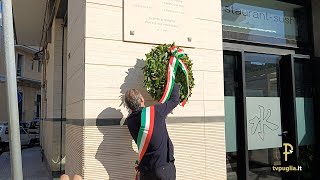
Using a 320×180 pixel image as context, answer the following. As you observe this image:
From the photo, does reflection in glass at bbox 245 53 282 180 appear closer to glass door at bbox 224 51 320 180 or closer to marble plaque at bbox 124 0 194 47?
glass door at bbox 224 51 320 180

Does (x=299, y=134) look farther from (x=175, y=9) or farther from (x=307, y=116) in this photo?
(x=175, y=9)

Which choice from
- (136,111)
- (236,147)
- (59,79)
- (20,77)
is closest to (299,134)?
(236,147)

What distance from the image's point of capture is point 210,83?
15.3 ft

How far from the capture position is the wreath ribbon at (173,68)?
148 inches

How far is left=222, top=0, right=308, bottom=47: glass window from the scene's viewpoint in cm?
564

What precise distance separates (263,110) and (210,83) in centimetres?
153

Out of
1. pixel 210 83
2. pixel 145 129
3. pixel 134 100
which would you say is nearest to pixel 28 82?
pixel 210 83

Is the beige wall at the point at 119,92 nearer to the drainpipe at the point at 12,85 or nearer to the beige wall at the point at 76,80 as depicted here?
the beige wall at the point at 76,80

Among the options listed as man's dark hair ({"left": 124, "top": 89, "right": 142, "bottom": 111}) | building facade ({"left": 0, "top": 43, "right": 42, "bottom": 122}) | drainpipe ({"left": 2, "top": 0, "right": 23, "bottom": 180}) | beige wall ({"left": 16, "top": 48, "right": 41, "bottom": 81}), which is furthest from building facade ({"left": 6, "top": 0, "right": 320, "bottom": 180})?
beige wall ({"left": 16, "top": 48, "right": 41, "bottom": 81})

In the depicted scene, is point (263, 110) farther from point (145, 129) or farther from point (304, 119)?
point (145, 129)

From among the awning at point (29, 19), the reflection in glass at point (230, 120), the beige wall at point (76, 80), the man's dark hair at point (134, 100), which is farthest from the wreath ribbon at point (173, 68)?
the awning at point (29, 19)

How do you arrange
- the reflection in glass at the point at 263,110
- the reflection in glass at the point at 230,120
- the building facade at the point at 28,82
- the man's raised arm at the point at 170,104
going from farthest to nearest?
the building facade at the point at 28,82 → the reflection in glass at the point at 263,110 → the reflection in glass at the point at 230,120 → the man's raised arm at the point at 170,104

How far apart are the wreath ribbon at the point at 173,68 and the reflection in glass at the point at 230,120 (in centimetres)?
148

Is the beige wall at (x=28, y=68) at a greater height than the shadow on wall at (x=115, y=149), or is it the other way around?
the beige wall at (x=28, y=68)
